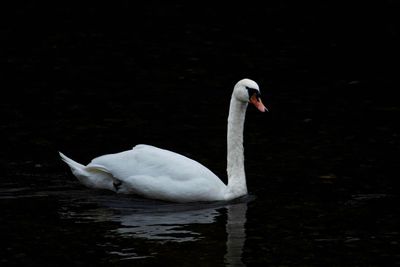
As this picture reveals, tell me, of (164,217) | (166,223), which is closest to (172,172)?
(164,217)

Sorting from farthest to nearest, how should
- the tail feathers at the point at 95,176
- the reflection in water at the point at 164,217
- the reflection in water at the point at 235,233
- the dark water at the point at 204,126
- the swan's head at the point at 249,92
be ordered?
the tail feathers at the point at 95,176 → the swan's head at the point at 249,92 → the reflection in water at the point at 164,217 → the dark water at the point at 204,126 → the reflection in water at the point at 235,233

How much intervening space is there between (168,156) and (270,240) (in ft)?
6.70

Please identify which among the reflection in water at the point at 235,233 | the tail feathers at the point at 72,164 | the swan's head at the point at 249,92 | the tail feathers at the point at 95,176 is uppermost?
the swan's head at the point at 249,92

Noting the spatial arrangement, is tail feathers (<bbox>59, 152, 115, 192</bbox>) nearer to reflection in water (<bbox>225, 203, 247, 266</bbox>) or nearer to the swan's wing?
the swan's wing

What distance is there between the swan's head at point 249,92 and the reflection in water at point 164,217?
108cm

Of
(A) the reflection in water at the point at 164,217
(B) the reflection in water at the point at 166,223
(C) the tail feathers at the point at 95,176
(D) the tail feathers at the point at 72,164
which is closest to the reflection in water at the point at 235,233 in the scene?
(A) the reflection in water at the point at 164,217

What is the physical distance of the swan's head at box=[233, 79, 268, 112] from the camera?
43.7ft

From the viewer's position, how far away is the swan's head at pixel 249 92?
13.3m

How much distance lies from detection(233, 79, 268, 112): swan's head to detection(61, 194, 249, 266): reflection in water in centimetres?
108

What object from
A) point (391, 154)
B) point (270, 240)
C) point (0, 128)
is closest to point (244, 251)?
point (270, 240)

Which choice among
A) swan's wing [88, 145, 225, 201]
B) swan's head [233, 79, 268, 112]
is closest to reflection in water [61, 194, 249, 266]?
swan's wing [88, 145, 225, 201]

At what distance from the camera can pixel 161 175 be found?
13.3 metres

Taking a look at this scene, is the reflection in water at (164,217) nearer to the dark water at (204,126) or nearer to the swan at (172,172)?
the dark water at (204,126)

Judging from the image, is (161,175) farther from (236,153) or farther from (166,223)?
(166,223)
